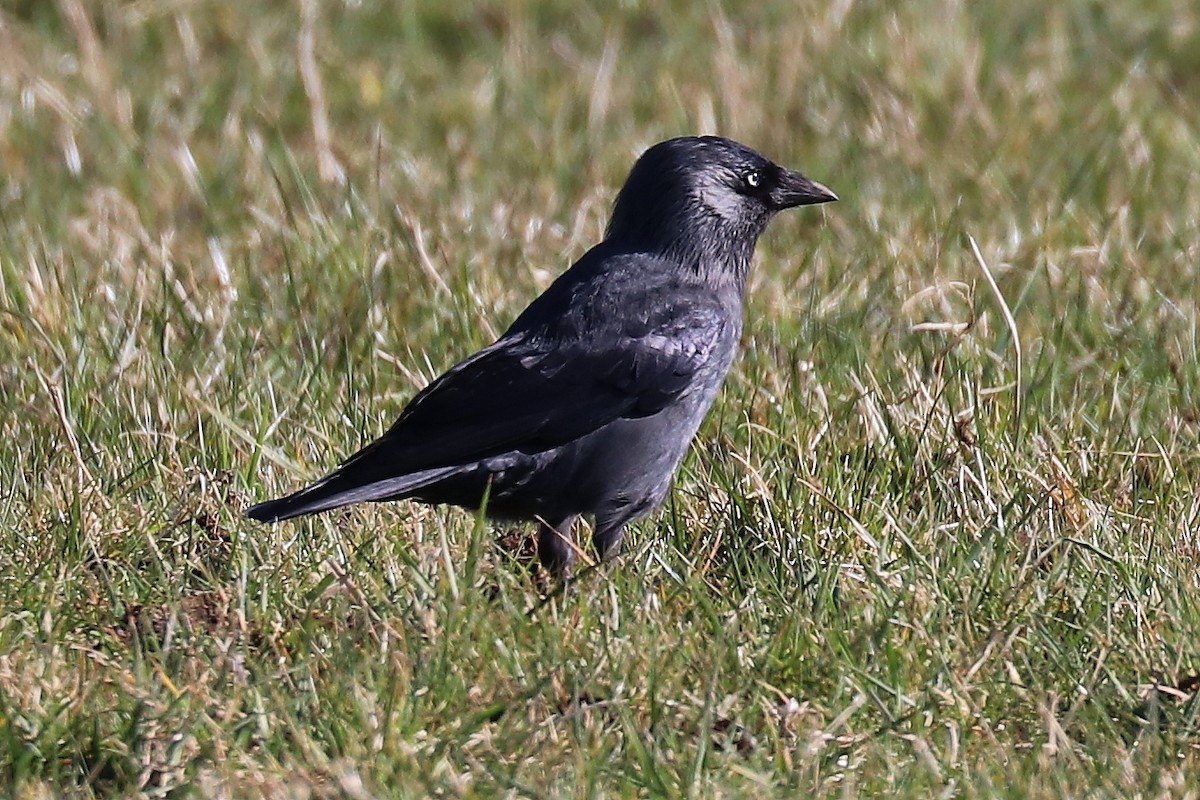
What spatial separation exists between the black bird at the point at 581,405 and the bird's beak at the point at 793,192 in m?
0.26

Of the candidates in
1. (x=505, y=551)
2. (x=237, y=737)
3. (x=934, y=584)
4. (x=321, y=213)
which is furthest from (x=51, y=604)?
(x=321, y=213)

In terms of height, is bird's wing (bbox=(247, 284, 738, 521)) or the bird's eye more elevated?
the bird's eye

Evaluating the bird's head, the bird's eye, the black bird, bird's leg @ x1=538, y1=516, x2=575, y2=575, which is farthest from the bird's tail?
the bird's eye

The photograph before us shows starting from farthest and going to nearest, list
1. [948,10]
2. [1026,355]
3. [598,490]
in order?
[948,10] < [1026,355] < [598,490]

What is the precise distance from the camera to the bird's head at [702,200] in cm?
475

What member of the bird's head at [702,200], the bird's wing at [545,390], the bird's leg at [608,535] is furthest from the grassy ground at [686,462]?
the bird's head at [702,200]

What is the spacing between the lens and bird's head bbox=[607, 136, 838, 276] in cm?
475

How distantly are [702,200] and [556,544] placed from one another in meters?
0.94

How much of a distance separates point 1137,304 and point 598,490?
2.01 metres

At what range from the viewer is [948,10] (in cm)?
785

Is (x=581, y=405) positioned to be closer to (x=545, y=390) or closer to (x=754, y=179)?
(x=545, y=390)

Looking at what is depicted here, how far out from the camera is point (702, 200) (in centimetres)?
476

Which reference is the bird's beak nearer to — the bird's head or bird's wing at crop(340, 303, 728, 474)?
the bird's head

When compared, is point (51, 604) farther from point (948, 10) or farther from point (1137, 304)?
point (948, 10)
